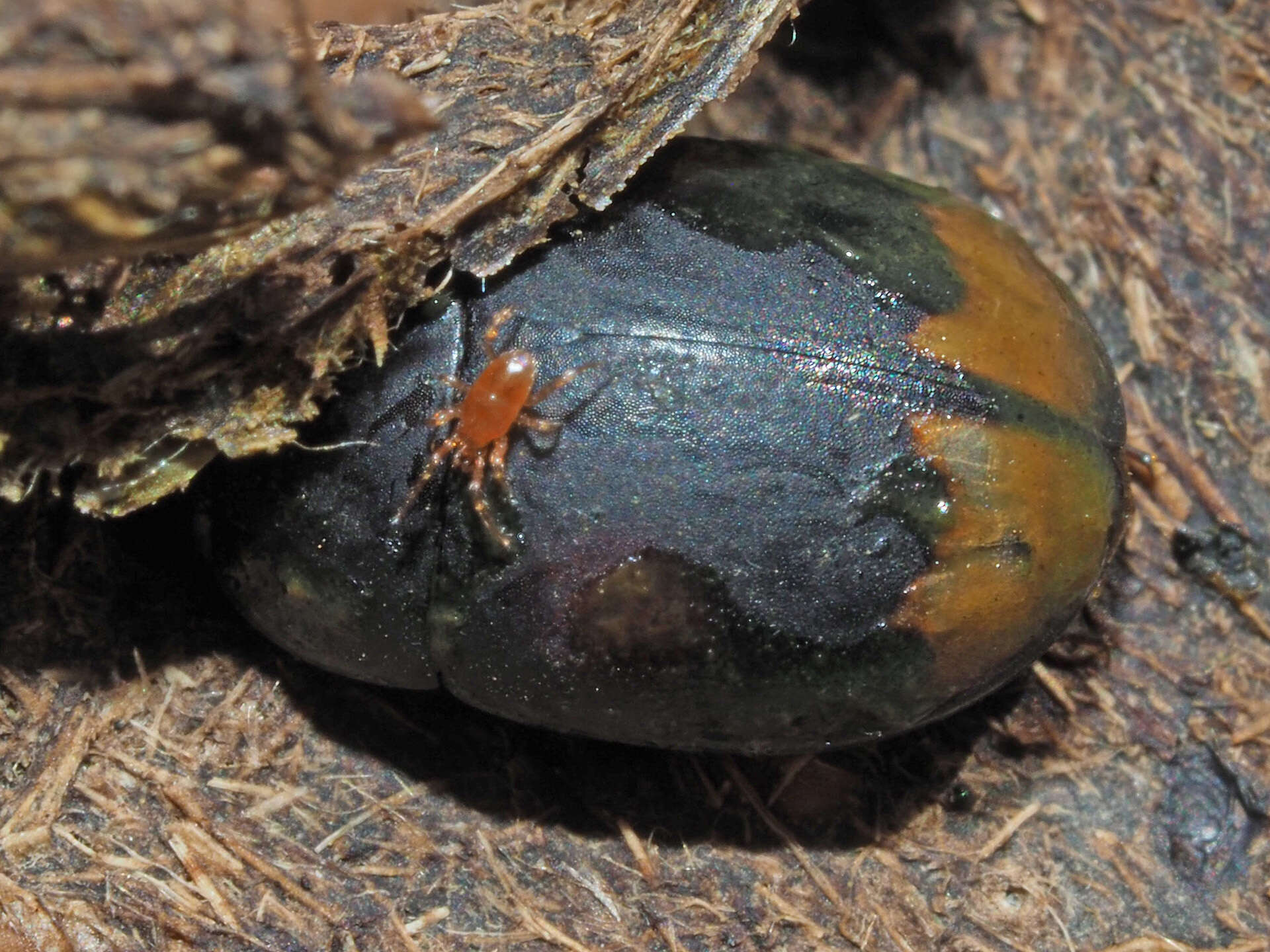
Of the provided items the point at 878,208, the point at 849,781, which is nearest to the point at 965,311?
the point at 878,208

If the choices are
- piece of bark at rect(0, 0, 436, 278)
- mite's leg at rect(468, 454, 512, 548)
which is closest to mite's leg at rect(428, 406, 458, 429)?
mite's leg at rect(468, 454, 512, 548)

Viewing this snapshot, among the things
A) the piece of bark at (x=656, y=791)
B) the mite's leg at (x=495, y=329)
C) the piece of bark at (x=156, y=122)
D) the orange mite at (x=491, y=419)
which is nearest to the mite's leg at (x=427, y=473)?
the orange mite at (x=491, y=419)

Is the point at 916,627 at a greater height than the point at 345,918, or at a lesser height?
greater

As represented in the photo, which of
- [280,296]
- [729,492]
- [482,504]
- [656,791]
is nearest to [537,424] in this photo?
[482,504]

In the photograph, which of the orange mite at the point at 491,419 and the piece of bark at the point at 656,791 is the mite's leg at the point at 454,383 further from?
the piece of bark at the point at 656,791

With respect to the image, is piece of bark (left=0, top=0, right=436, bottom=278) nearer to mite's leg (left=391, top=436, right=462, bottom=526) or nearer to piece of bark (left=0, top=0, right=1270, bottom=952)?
mite's leg (left=391, top=436, right=462, bottom=526)

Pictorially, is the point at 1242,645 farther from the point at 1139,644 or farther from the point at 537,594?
the point at 537,594
